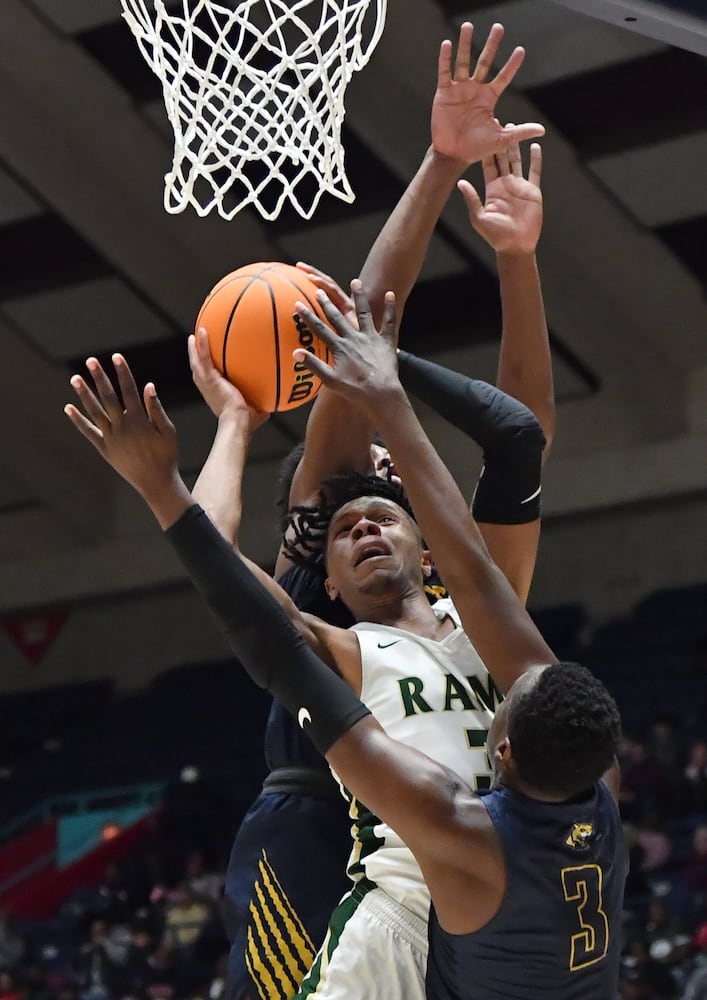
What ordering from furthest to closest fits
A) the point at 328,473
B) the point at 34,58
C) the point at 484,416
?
the point at 34,58 → the point at 328,473 → the point at 484,416

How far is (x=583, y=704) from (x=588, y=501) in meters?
7.92

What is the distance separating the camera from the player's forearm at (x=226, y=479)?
8.24 ft

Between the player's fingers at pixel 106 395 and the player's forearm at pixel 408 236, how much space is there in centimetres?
84

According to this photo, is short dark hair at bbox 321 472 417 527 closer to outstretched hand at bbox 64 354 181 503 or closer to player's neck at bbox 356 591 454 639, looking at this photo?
player's neck at bbox 356 591 454 639

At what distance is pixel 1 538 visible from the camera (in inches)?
468

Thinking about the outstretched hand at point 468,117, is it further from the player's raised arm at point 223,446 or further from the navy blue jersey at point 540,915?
the navy blue jersey at point 540,915

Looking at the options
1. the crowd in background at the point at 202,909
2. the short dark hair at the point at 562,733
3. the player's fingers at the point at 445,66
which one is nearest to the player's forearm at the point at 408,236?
the player's fingers at the point at 445,66

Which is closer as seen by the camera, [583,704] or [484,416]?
[583,704]

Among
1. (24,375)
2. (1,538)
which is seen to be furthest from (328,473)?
(1,538)

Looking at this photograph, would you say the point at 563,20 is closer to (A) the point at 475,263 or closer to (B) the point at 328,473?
(A) the point at 475,263

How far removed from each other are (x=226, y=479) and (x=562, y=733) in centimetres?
71

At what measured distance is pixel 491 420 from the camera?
2.70m

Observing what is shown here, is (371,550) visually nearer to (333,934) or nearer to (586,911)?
(333,934)

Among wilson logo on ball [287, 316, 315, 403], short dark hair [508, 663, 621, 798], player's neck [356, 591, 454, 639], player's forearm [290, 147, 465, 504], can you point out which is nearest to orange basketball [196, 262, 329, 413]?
wilson logo on ball [287, 316, 315, 403]
